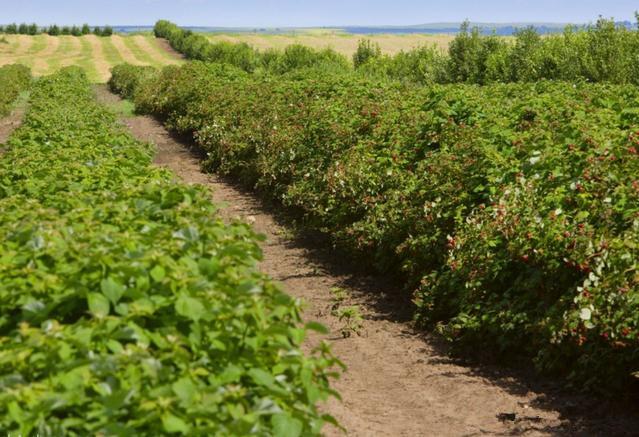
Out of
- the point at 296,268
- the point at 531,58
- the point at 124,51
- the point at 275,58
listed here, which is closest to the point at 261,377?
the point at 296,268

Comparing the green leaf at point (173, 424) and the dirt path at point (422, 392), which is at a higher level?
the green leaf at point (173, 424)

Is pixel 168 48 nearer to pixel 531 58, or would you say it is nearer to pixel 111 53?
pixel 111 53

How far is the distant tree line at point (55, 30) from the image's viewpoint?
111 m

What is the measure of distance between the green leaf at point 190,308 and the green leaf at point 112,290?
0.98ft

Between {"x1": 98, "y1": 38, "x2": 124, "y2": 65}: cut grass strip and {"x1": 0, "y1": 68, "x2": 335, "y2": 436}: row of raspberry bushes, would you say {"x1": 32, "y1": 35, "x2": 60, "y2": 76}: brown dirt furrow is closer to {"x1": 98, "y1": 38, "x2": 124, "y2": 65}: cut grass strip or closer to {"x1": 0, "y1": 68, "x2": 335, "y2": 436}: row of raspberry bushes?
{"x1": 98, "y1": 38, "x2": 124, "y2": 65}: cut grass strip

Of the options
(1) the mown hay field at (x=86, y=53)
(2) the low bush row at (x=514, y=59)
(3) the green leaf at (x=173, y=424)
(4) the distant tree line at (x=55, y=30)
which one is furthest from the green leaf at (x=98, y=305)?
(4) the distant tree line at (x=55, y=30)

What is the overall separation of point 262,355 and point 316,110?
12.0 metres

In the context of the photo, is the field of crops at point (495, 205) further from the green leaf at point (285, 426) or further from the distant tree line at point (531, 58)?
the distant tree line at point (531, 58)

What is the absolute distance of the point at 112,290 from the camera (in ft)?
12.0

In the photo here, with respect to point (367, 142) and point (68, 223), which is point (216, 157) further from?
point (68, 223)

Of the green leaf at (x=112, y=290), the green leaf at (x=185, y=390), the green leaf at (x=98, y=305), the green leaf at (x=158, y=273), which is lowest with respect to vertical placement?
the green leaf at (x=185, y=390)

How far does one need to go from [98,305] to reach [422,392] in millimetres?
4041

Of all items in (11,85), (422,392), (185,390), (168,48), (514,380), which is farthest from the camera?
(168,48)

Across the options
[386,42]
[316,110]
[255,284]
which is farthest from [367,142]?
[386,42]
